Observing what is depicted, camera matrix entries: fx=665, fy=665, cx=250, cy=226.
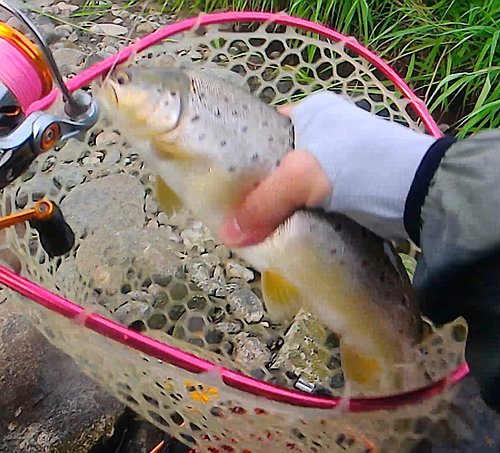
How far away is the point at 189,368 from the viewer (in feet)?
2.50

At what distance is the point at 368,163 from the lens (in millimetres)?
859

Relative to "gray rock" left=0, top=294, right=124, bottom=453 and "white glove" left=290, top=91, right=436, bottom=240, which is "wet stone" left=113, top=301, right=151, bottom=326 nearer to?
"gray rock" left=0, top=294, right=124, bottom=453

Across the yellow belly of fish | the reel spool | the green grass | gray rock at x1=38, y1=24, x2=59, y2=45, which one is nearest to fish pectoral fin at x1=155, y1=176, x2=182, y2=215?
the yellow belly of fish

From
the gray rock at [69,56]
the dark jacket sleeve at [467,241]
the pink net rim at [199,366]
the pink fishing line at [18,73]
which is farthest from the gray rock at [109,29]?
the dark jacket sleeve at [467,241]

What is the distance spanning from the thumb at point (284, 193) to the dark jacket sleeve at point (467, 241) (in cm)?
14

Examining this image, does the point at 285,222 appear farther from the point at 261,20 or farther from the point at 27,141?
the point at 261,20

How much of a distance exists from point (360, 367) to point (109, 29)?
54.8 inches

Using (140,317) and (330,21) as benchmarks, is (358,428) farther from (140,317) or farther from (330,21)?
(330,21)

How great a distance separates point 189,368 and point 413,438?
13.6 inches

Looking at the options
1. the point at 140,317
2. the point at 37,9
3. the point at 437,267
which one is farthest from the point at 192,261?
the point at 37,9

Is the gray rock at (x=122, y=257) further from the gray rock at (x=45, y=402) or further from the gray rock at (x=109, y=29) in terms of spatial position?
the gray rock at (x=109, y=29)

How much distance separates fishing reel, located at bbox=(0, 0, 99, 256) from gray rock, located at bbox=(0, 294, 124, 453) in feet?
1.05

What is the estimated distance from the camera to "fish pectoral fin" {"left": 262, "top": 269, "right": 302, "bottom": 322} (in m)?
1.03

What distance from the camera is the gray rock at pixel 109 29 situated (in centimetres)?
197
